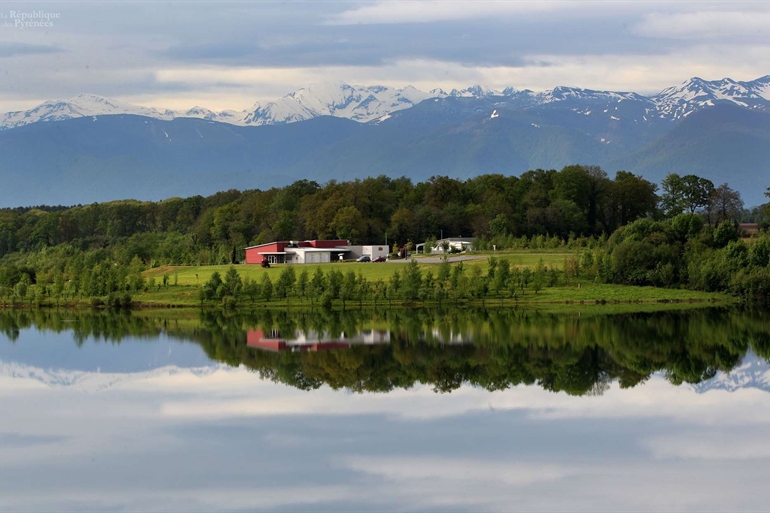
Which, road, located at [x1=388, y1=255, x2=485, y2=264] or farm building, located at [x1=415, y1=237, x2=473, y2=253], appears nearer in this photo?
road, located at [x1=388, y1=255, x2=485, y2=264]

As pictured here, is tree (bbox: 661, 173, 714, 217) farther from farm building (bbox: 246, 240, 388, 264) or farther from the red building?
the red building

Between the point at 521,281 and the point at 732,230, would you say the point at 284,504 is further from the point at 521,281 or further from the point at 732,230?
the point at 732,230

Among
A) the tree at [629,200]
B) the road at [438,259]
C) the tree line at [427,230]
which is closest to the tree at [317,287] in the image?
the tree line at [427,230]

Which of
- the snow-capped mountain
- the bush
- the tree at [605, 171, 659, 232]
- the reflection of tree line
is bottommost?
the snow-capped mountain

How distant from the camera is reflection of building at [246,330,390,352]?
129 feet

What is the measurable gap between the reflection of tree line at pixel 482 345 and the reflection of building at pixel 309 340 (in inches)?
26.4

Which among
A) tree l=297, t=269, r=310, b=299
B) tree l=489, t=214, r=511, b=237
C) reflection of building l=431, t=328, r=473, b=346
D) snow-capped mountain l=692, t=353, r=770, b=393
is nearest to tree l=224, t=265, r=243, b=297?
tree l=297, t=269, r=310, b=299

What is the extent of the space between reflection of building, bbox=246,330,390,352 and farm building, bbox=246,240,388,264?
3287cm

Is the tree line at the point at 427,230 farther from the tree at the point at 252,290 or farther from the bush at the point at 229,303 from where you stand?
the bush at the point at 229,303

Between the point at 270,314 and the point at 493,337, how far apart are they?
649 inches

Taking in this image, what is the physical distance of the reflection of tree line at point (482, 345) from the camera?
105 feet

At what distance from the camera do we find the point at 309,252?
77.9 m

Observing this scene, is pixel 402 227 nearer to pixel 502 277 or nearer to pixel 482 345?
pixel 502 277

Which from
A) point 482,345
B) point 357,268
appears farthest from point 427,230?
point 482,345
